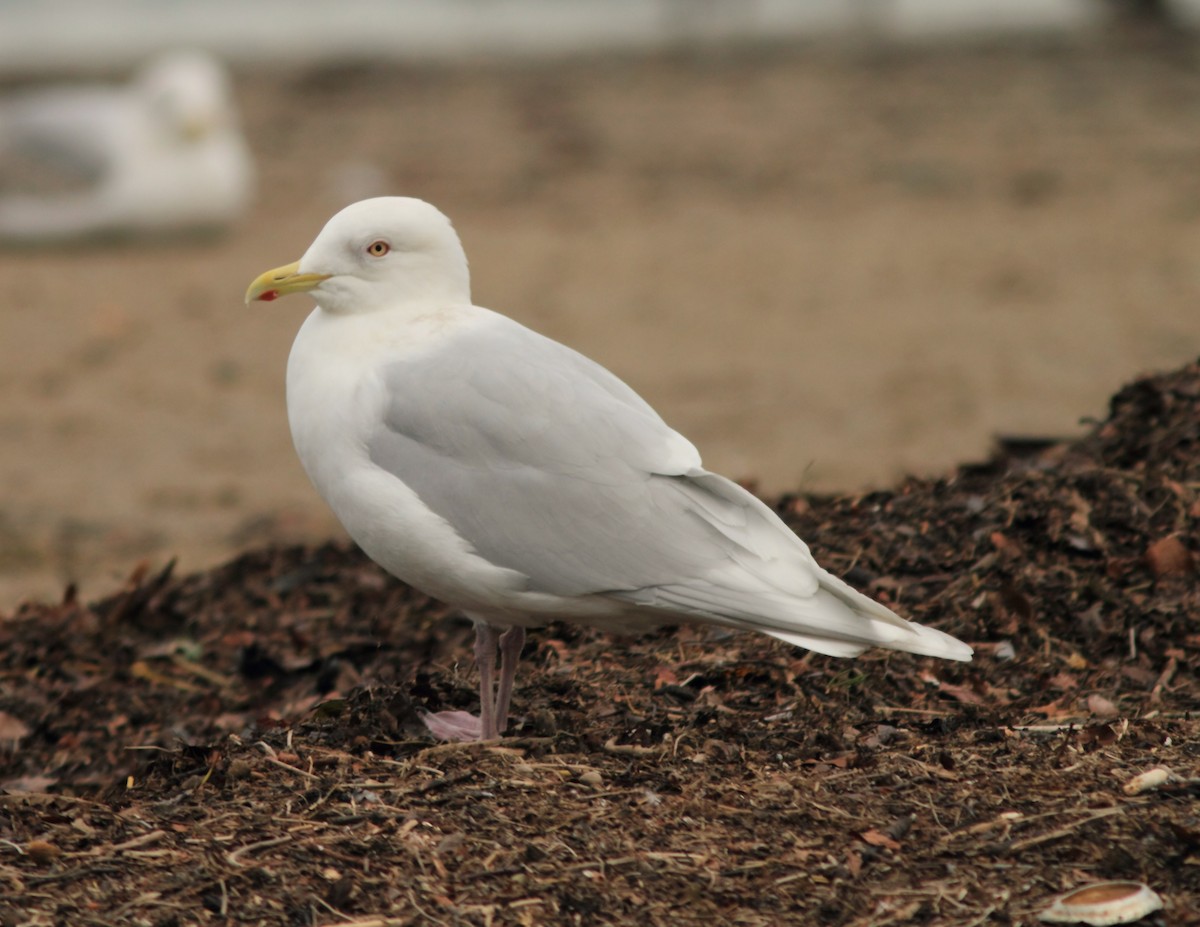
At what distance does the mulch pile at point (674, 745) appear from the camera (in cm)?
348

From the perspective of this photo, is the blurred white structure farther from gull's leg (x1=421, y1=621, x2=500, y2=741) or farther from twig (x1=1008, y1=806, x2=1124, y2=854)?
→ twig (x1=1008, y1=806, x2=1124, y2=854)

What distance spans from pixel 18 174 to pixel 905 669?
10.5 metres

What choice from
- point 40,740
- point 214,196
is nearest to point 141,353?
point 214,196

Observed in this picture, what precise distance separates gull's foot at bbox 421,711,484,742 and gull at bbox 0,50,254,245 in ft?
30.0

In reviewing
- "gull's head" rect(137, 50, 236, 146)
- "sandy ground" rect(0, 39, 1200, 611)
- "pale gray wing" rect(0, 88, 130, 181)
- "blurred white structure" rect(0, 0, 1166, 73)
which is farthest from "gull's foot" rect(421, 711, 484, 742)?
"blurred white structure" rect(0, 0, 1166, 73)

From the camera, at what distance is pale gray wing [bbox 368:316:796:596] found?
13.7 ft

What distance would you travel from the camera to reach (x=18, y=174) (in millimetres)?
13414

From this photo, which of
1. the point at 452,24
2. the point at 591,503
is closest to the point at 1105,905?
the point at 591,503

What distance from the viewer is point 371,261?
4.54 m

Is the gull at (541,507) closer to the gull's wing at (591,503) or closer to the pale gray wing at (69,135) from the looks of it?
the gull's wing at (591,503)

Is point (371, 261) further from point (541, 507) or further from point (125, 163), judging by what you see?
point (125, 163)

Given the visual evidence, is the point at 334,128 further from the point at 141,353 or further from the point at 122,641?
the point at 122,641

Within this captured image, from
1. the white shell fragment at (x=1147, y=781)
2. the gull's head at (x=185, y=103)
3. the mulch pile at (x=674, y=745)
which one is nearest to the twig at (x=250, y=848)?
the mulch pile at (x=674, y=745)

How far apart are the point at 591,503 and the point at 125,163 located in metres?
10.0
